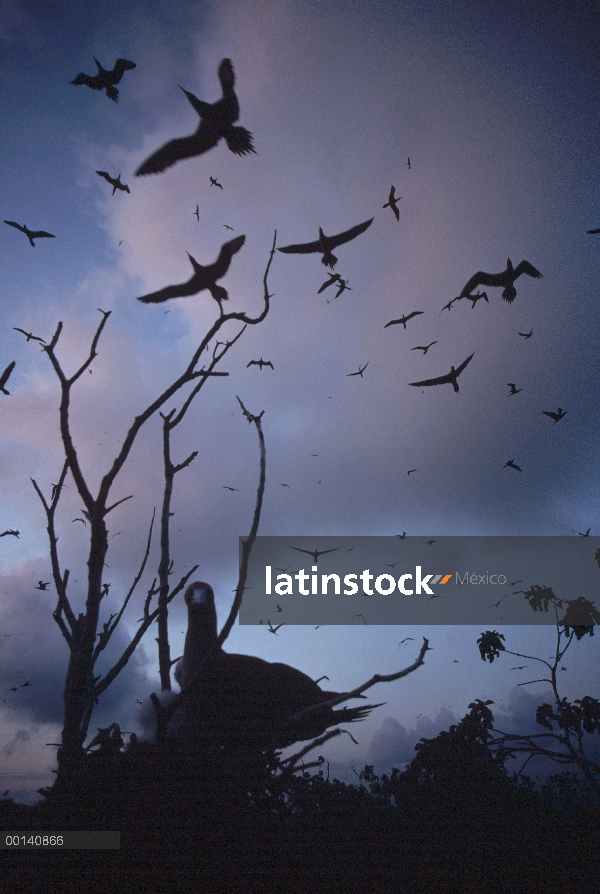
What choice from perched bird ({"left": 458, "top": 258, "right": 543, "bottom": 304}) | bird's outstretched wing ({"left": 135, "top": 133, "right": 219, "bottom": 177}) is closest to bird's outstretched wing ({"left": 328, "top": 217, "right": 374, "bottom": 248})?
perched bird ({"left": 458, "top": 258, "right": 543, "bottom": 304})

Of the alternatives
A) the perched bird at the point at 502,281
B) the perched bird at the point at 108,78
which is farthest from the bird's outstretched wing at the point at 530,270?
the perched bird at the point at 108,78

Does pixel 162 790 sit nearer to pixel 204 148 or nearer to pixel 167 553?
pixel 167 553

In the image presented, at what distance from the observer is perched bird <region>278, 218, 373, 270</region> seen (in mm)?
8562

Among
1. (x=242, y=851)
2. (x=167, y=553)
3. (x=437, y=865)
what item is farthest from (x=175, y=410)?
(x=437, y=865)

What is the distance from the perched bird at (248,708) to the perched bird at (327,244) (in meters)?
6.96

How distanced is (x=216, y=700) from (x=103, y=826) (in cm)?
112

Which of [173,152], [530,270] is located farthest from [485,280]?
[173,152]

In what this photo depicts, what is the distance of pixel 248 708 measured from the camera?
3883mm

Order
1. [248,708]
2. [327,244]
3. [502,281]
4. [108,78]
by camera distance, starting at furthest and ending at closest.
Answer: [502,281], [327,244], [108,78], [248,708]

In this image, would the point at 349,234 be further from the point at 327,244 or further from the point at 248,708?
the point at 248,708

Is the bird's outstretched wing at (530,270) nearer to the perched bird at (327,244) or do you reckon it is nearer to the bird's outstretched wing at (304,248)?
the perched bird at (327,244)

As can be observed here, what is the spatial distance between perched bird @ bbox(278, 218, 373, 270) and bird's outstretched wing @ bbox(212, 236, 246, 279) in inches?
70.3

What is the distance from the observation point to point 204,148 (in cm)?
630

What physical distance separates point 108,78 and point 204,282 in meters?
2.79
